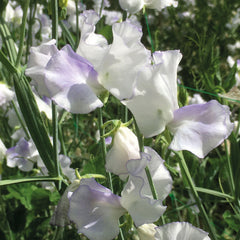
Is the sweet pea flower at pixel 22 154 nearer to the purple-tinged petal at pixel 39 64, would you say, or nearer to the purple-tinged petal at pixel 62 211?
the purple-tinged petal at pixel 62 211

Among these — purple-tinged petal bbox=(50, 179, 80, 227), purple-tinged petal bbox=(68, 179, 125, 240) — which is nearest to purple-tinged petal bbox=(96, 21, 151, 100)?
purple-tinged petal bbox=(68, 179, 125, 240)

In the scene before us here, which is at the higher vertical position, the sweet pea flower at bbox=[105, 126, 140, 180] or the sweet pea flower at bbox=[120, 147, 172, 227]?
the sweet pea flower at bbox=[105, 126, 140, 180]

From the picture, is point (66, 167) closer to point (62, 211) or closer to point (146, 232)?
point (62, 211)

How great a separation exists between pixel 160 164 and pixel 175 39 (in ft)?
7.46

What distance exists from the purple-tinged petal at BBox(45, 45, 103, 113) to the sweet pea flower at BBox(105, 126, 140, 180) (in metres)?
0.06

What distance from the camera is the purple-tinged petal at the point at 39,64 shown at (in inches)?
17.8

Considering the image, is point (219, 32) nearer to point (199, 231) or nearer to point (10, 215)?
point (10, 215)

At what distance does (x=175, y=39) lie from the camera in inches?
104

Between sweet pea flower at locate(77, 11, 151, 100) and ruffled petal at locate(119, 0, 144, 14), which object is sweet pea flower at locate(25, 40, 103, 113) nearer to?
sweet pea flower at locate(77, 11, 151, 100)

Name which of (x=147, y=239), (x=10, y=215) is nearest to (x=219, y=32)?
(x=10, y=215)

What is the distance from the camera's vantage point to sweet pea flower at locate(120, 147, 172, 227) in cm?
41

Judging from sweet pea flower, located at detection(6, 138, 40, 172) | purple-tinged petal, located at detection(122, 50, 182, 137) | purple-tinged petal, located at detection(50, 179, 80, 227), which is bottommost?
sweet pea flower, located at detection(6, 138, 40, 172)

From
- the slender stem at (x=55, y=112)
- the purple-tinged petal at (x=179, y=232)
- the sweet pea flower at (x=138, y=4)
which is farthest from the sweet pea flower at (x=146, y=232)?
the sweet pea flower at (x=138, y=4)

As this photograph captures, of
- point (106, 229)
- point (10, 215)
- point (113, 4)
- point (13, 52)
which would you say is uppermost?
point (13, 52)
